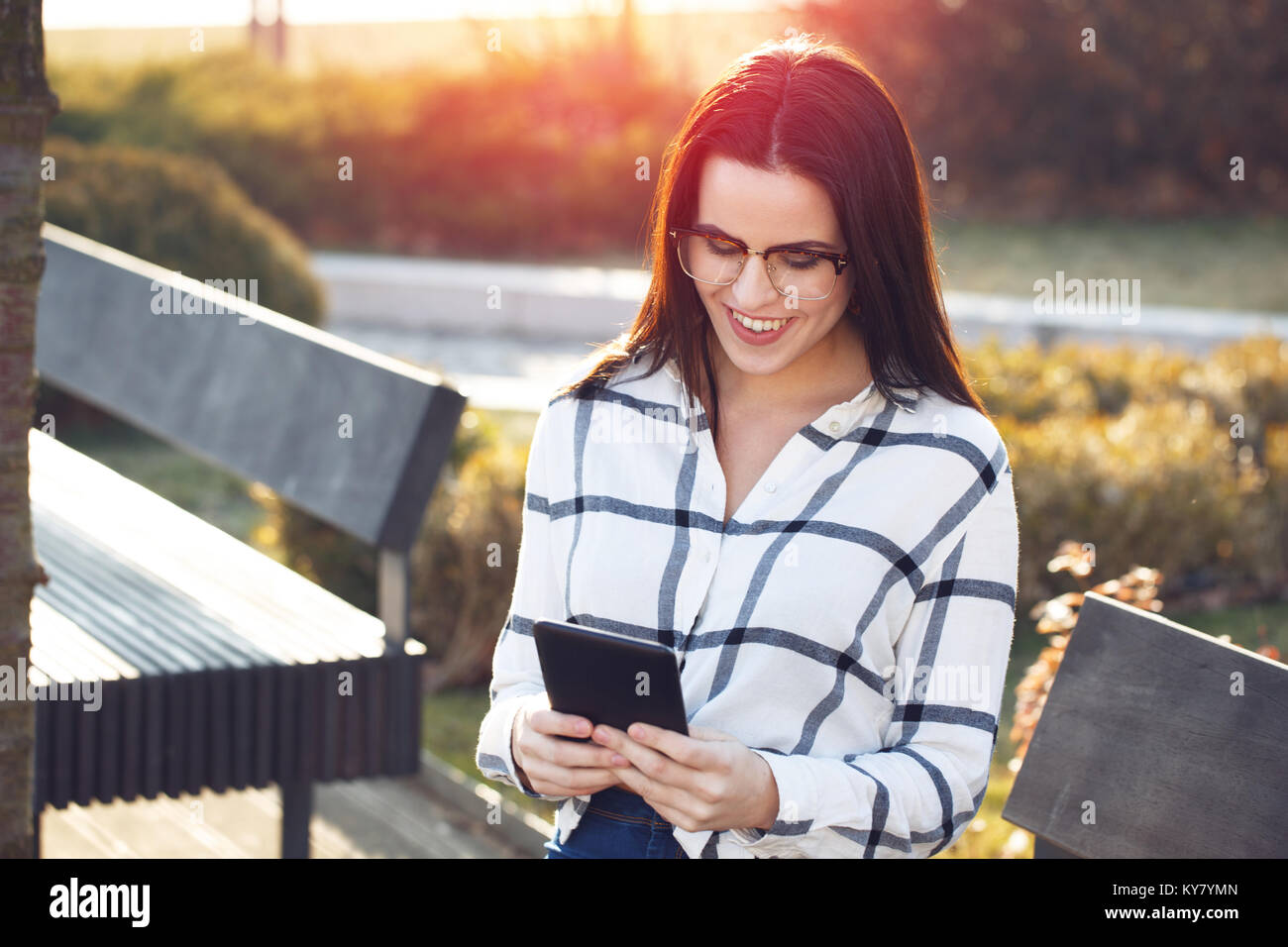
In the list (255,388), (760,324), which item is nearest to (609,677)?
(760,324)

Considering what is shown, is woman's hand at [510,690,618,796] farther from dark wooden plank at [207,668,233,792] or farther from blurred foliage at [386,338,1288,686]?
blurred foliage at [386,338,1288,686]

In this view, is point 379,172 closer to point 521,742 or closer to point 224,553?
point 224,553

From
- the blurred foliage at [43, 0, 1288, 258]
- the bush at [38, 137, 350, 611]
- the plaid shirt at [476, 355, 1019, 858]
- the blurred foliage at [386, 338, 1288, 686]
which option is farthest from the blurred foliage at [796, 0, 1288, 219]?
the plaid shirt at [476, 355, 1019, 858]

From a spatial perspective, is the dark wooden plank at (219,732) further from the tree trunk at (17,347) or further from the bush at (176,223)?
the bush at (176,223)

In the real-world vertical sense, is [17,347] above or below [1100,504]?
above

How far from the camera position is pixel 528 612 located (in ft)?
6.86

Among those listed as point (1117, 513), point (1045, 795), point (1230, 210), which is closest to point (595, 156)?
point (1230, 210)

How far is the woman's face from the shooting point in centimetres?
195

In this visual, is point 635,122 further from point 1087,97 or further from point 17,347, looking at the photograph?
point 17,347

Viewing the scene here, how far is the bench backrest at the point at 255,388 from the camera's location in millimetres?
3426

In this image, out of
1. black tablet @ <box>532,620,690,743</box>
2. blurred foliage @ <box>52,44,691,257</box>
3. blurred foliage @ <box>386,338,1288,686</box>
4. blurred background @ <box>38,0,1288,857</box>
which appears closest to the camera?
black tablet @ <box>532,620,690,743</box>

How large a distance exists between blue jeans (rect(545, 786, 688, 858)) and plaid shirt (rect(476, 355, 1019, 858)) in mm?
23

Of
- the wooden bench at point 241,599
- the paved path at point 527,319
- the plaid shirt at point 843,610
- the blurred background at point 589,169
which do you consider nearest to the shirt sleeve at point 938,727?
the plaid shirt at point 843,610

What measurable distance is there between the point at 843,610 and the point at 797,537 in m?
0.11
